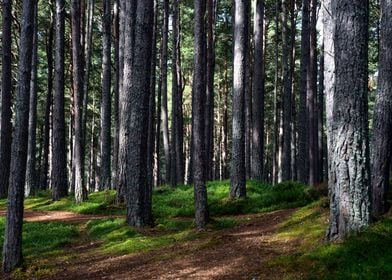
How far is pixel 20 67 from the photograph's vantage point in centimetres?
894

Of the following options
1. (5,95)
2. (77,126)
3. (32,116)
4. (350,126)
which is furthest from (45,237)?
(32,116)

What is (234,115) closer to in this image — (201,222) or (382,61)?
(201,222)

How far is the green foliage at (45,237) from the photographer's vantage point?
1084 centimetres

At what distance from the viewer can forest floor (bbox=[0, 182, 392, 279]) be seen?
A: 20.5 feet

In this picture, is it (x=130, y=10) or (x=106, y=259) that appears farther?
(x=130, y=10)

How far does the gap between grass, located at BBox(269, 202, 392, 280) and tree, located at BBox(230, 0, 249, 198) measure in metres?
7.02

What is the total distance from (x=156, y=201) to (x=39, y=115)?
25008 mm

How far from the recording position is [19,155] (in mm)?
8812

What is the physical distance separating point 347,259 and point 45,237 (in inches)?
338

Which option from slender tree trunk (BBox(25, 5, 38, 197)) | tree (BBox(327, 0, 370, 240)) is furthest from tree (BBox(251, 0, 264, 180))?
tree (BBox(327, 0, 370, 240))

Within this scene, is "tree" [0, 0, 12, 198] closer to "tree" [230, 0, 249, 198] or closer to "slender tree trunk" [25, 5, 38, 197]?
"slender tree trunk" [25, 5, 38, 197]

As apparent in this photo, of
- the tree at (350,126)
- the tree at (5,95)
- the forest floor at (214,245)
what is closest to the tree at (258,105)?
the forest floor at (214,245)

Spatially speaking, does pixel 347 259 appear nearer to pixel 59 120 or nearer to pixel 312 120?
pixel 59 120

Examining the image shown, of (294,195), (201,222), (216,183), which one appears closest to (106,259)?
(201,222)
